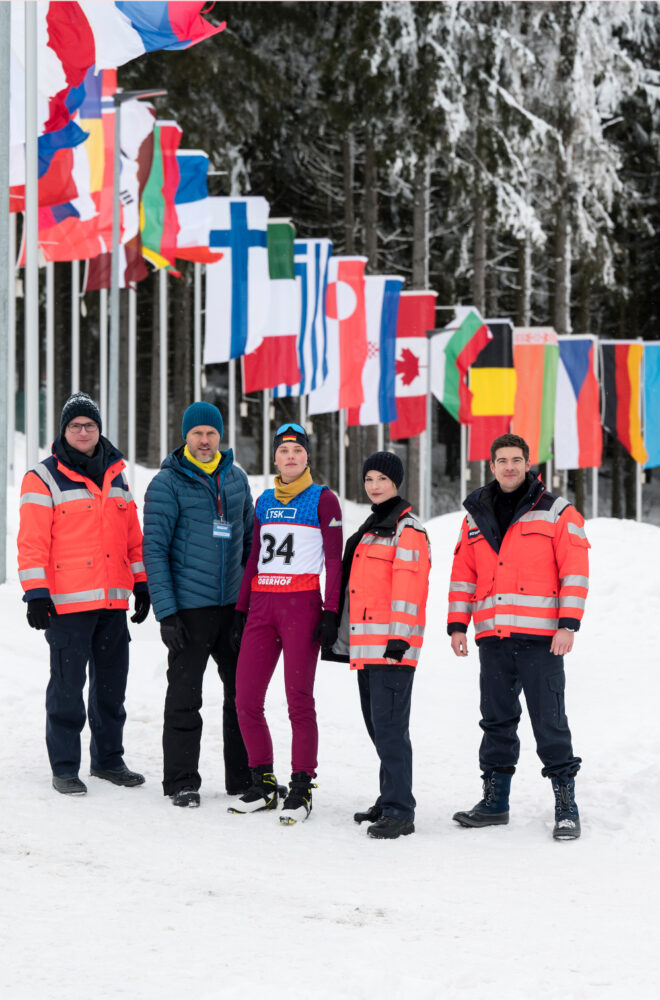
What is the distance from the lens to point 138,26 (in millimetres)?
10539

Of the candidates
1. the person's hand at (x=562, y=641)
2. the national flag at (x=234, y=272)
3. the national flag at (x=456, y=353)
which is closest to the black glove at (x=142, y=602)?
the person's hand at (x=562, y=641)

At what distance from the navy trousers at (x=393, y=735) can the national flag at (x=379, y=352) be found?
467 inches

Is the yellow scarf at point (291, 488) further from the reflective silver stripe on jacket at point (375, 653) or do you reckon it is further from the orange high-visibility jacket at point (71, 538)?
the orange high-visibility jacket at point (71, 538)

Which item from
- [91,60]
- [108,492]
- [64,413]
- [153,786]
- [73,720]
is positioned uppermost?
[91,60]

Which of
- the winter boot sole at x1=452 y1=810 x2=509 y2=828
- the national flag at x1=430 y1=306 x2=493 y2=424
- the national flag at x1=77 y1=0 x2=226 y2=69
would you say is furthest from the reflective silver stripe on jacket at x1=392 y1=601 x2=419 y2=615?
the national flag at x1=430 y1=306 x2=493 y2=424

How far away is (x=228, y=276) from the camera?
15.1 metres

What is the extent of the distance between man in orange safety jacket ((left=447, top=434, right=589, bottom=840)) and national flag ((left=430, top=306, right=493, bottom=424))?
12.5 metres

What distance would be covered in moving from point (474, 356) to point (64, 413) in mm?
12827

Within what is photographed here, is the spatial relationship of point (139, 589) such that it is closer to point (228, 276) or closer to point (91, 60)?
point (91, 60)

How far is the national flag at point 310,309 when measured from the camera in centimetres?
1616

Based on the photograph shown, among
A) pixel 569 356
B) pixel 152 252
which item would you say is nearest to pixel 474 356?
pixel 569 356

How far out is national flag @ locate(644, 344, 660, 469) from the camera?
61.9 feet

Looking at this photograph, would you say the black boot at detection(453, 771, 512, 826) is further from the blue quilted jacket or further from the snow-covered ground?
the blue quilted jacket

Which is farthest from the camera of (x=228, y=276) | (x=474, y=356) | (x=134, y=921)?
(x=474, y=356)
